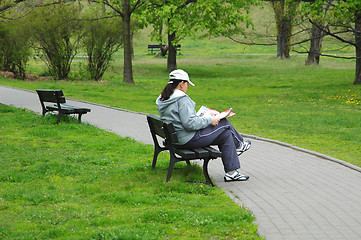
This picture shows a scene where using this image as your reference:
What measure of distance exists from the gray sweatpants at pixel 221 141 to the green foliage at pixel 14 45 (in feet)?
59.2

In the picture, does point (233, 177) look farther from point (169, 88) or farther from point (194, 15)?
point (194, 15)

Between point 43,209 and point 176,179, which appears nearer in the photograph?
point 43,209

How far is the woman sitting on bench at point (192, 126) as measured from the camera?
6246 millimetres

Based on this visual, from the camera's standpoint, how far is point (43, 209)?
5066 mm

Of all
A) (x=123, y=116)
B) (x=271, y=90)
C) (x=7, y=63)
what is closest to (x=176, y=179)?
(x=123, y=116)

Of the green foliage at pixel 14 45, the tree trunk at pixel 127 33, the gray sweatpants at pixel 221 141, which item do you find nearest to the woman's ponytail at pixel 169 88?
the gray sweatpants at pixel 221 141

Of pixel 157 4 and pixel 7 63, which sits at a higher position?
pixel 157 4

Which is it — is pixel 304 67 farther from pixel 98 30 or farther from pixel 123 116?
pixel 123 116

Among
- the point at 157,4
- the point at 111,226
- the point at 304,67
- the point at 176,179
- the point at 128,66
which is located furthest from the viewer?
the point at 304,67

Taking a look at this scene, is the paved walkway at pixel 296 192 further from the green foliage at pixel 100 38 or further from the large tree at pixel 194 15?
the large tree at pixel 194 15

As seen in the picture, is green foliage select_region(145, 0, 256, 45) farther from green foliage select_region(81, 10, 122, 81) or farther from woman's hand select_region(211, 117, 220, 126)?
woman's hand select_region(211, 117, 220, 126)

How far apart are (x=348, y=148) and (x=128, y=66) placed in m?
16.5

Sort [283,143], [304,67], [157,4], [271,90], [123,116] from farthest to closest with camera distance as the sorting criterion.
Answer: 1. [304,67]
2. [157,4]
3. [271,90]
4. [123,116]
5. [283,143]

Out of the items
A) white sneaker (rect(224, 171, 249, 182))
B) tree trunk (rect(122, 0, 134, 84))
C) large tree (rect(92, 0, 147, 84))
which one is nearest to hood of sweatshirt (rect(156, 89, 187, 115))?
white sneaker (rect(224, 171, 249, 182))
